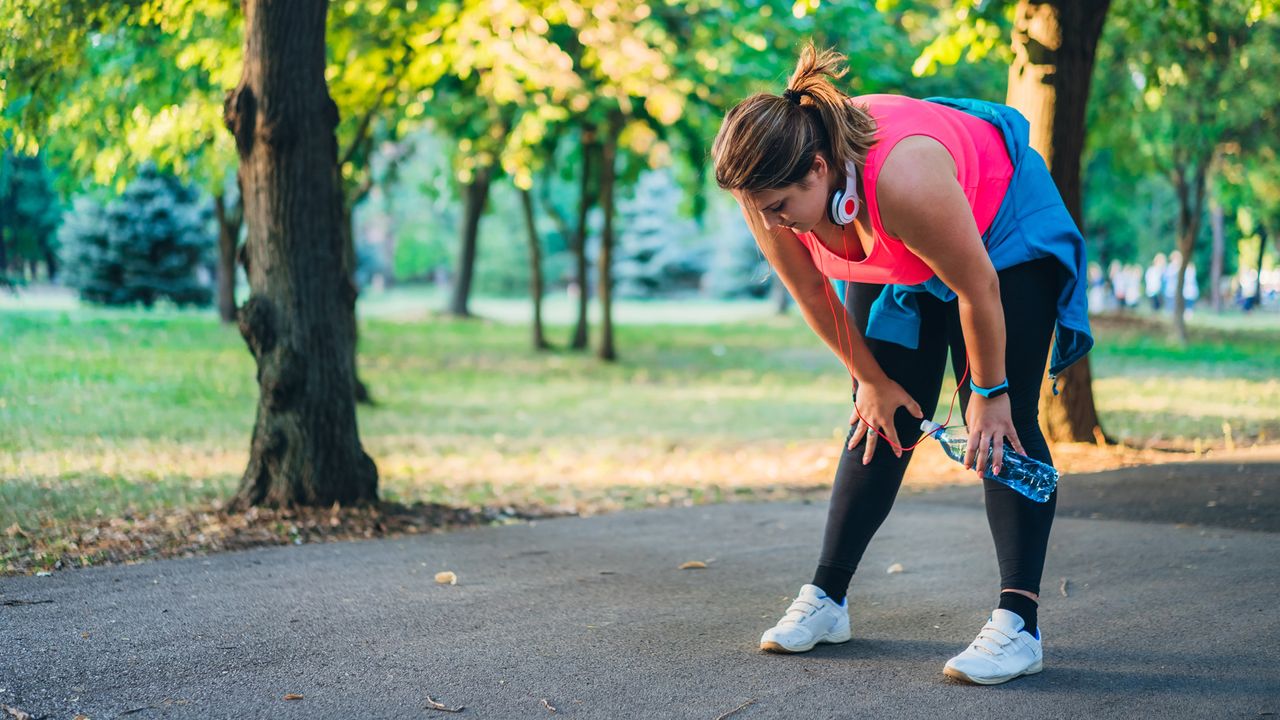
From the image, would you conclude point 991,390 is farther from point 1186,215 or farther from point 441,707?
point 1186,215

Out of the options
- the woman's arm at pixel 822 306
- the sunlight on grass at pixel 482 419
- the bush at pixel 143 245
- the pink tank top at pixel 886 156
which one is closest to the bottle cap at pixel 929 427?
the woman's arm at pixel 822 306

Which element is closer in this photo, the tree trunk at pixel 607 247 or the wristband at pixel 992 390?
the wristband at pixel 992 390

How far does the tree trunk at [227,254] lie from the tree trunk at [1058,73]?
9.09 meters

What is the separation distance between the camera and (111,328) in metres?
9.12

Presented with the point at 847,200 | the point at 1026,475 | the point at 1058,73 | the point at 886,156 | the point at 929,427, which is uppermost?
the point at 1058,73

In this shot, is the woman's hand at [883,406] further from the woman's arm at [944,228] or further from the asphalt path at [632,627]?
the asphalt path at [632,627]

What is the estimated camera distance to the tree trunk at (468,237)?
2526cm

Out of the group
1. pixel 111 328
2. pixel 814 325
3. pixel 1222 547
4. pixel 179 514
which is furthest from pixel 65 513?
pixel 1222 547

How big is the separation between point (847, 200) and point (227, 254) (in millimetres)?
13298

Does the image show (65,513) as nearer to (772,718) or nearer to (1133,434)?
(772,718)

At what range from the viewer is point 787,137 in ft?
8.93

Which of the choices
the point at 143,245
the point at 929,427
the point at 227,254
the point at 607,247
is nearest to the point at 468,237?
the point at 607,247

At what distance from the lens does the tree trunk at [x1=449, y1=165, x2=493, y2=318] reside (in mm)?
25263

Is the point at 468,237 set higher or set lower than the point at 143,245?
higher
